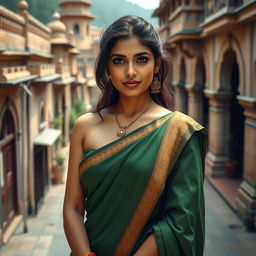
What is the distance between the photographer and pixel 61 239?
959cm

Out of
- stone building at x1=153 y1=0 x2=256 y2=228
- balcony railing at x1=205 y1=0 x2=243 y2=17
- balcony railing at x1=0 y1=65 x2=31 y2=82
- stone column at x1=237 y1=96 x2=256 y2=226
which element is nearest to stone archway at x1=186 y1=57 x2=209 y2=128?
stone building at x1=153 y1=0 x2=256 y2=228

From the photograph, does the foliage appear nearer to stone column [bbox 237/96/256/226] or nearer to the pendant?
stone column [bbox 237/96/256/226]

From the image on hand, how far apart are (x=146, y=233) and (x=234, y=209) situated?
9.02m

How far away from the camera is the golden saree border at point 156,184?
7.79 ft

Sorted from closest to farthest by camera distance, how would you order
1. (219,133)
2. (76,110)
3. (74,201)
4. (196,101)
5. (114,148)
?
1. (114,148)
2. (74,201)
3. (219,133)
4. (196,101)
5. (76,110)

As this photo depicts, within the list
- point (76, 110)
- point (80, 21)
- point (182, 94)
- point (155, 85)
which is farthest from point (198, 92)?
point (80, 21)

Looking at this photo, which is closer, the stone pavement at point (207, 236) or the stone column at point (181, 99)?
the stone pavement at point (207, 236)

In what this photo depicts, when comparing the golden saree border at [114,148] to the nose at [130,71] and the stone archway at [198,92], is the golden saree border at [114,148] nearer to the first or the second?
the nose at [130,71]

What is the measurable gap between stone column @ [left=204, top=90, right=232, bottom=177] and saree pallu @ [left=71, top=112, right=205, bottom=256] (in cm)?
1159

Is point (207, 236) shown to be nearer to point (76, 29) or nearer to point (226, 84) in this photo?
point (226, 84)

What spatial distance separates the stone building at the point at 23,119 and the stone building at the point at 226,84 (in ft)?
16.4

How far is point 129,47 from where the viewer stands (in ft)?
8.11

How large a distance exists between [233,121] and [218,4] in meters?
4.98

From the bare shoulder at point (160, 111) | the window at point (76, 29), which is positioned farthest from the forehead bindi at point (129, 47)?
the window at point (76, 29)
